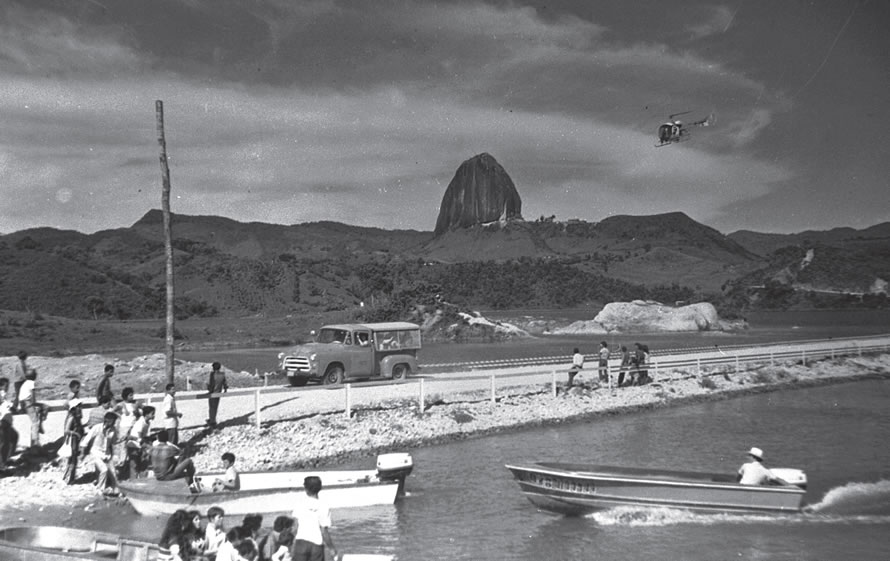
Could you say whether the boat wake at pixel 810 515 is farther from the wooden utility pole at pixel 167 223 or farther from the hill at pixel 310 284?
the hill at pixel 310 284

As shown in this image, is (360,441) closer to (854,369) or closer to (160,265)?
(854,369)

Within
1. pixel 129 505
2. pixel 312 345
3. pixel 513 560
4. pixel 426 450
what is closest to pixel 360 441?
pixel 426 450

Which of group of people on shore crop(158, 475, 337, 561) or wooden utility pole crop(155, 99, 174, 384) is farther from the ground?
wooden utility pole crop(155, 99, 174, 384)

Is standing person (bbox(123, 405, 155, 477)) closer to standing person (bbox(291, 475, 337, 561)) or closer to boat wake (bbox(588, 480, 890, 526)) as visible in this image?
standing person (bbox(291, 475, 337, 561))

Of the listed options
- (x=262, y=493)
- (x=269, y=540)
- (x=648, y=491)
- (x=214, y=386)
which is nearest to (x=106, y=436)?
(x=214, y=386)

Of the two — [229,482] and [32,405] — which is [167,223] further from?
[229,482]

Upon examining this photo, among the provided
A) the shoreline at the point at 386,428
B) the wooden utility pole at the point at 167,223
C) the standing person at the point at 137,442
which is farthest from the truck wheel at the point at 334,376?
the standing person at the point at 137,442

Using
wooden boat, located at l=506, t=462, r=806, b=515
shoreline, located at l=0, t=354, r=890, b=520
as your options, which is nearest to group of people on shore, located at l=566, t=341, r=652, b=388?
shoreline, located at l=0, t=354, r=890, b=520

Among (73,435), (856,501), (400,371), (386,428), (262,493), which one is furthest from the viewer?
(400,371)
